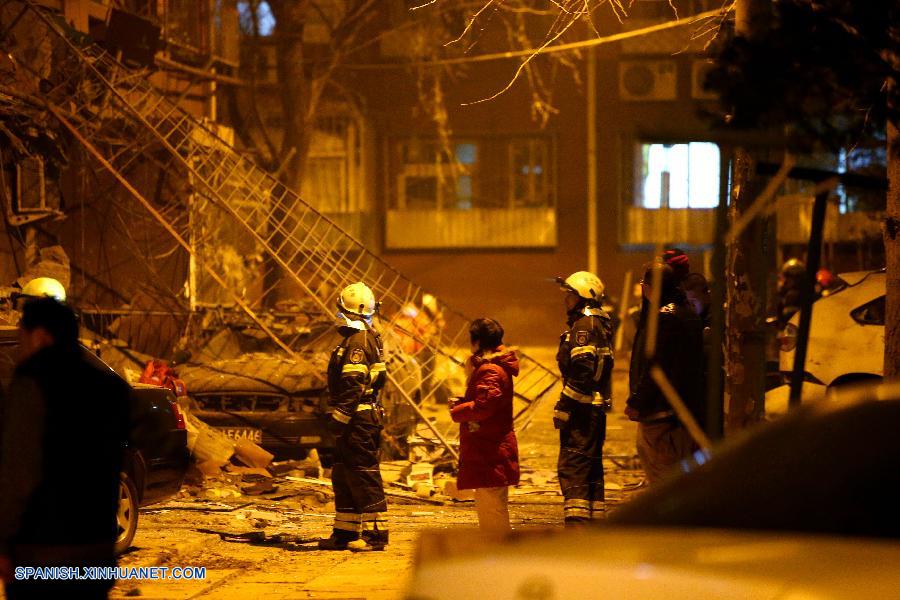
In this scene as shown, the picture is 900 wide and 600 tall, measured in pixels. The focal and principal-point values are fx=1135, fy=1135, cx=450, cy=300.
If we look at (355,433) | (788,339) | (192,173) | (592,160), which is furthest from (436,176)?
(355,433)

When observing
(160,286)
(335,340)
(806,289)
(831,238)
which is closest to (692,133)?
(806,289)

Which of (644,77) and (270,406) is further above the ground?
(644,77)

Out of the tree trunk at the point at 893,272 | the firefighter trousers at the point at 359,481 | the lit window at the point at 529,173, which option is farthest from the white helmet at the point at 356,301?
the lit window at the point at 529,173

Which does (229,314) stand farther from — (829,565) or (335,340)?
(829,565)

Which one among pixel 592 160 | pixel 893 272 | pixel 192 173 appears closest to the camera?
pixel 893 272

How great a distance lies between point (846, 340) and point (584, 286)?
205 inches

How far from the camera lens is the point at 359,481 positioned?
8.18 m

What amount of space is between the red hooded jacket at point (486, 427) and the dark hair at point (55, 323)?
366 cm

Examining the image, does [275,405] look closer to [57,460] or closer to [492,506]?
[492,506]

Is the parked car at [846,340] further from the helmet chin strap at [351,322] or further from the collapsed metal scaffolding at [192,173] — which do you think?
the helmet chin strap at [351,322]

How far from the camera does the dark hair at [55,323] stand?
4551mm

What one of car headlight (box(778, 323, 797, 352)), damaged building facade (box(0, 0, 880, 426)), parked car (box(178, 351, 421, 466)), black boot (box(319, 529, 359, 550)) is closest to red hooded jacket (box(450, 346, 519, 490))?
black boot (box(319, 529, 359, 550))

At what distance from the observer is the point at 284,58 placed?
1988 centimetres

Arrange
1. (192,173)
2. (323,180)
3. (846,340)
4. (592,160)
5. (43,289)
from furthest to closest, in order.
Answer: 1. (323,180)
2. (592,160)
3. (192,173)
4. (846,340)
5. (43,289)
